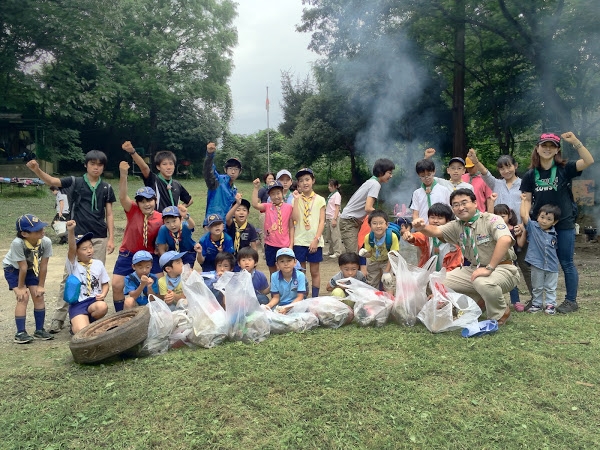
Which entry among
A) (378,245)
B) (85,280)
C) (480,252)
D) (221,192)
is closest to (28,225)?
(85,280)

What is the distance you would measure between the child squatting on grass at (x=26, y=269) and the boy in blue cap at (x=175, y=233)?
100 cm

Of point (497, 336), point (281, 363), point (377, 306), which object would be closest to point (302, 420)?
point (281, 363)

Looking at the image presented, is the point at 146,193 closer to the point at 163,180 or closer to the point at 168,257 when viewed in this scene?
the point at 163,180

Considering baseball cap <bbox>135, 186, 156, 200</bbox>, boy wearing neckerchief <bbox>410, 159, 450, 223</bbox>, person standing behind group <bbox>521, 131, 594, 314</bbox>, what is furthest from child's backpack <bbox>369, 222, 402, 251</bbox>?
baseball cap <bbox>135, 186, 156, 200</bbox>

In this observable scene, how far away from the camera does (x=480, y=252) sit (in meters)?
4.08

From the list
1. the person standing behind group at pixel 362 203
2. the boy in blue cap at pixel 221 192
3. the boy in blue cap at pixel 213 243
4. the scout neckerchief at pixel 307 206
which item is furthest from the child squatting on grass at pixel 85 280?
the person standing behind group at pixel 362 203

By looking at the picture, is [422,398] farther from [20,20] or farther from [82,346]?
[20,20]

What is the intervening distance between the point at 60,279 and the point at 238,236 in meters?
3.56

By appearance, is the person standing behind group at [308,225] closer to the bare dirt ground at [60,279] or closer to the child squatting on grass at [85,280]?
the bare dirt ground at [60,279]

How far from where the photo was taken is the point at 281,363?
10.9ft

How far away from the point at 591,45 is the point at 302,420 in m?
10.1

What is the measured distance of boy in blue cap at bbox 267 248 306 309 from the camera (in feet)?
14.3

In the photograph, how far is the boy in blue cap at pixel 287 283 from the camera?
14.3 ft

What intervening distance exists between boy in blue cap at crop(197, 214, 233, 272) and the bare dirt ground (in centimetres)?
131
